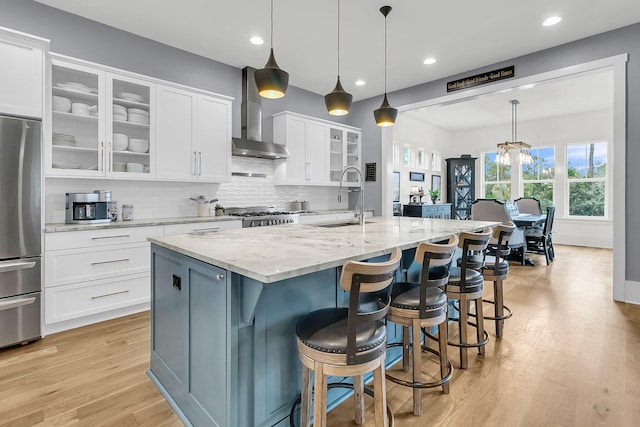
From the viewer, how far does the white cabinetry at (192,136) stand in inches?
146

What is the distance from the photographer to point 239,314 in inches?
55.9

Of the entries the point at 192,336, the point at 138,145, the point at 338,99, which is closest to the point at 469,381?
the point at 192,336

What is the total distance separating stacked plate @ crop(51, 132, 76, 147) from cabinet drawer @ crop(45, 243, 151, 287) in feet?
3.48

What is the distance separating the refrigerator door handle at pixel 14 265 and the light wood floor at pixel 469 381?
2.06 feet

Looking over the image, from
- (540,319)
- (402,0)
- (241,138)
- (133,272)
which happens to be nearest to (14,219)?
(133,272)

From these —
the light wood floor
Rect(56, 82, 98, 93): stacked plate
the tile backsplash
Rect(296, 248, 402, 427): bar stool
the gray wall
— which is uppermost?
the gray wall

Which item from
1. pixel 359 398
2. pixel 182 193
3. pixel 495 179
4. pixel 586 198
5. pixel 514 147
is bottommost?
pixel 359 398

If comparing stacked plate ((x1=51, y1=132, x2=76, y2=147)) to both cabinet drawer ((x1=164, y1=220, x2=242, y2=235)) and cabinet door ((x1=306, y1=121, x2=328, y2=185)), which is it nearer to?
cabinet drawer ((x1=164, y1=220, x2=242, y2=235))

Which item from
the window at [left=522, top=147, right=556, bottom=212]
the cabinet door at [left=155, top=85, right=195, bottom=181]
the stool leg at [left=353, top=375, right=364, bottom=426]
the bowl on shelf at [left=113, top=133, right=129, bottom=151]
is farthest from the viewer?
the window at [left=522, top=147, right=556, bottom=212]

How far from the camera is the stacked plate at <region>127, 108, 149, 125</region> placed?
3545mm

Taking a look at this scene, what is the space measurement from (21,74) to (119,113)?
0.91 m

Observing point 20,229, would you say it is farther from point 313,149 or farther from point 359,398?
point 313,149

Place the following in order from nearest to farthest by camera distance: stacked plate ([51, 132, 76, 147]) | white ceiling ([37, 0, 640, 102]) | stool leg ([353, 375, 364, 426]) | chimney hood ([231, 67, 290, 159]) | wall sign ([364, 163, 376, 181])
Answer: stool leg ([353, 375, 364, 426]) < stacked plate ([51, 132, 76, 147]) < white ceiling ([37, 0, 640, 102]) < chimney hood ([231, 67, 290, 159]) < wall sign ([364, 163, 376, 181])

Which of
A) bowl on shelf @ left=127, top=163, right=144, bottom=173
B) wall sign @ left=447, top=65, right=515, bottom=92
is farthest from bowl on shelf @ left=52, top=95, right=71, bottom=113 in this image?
wall sign @ left=447, top=65, right=515, bottom=92
